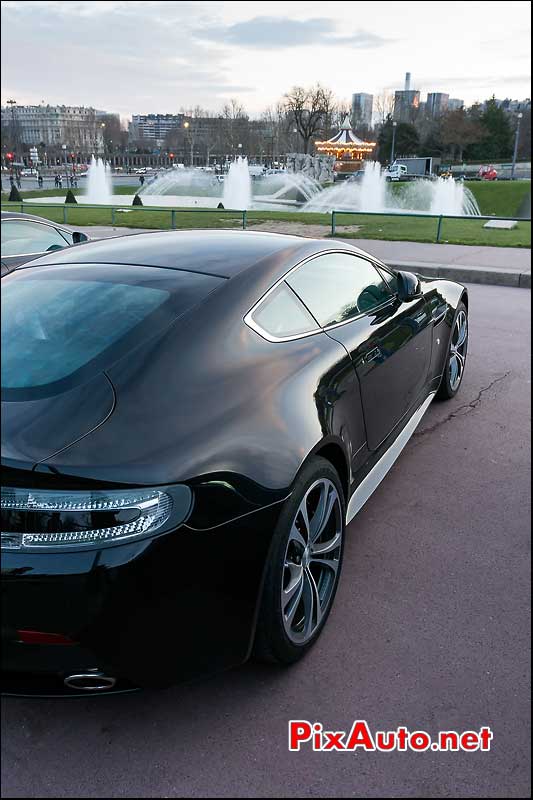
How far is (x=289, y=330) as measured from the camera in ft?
8.80

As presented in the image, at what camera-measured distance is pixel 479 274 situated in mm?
11383

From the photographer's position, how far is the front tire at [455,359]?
5.12 m

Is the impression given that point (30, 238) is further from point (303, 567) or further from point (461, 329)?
point (303, 567)

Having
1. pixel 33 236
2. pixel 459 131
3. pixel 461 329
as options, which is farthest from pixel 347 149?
pixel 461 329

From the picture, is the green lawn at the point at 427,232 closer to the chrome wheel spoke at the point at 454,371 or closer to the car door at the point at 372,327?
the chrome wheel spoke at the point at 454,371

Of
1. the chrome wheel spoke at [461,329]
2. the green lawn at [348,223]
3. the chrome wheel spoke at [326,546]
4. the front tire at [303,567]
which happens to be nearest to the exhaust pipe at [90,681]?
the front tire at [303,567]

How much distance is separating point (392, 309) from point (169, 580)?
7.82 feet

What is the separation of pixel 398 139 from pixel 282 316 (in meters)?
37.8

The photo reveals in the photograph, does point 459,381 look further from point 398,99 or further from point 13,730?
point 398,99

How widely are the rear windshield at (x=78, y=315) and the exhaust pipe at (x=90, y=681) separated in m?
0.80

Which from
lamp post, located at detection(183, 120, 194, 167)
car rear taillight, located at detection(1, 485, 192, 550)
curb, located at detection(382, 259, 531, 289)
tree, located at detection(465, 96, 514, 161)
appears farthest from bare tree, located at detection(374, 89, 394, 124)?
lamp post, located at detection(183, 120, 194, 167)

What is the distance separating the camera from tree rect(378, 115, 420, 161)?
35812mm

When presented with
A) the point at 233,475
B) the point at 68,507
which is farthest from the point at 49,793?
the point at 233,475

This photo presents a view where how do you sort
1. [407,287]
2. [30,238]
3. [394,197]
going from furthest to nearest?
[394,197], [30,238], [407,287]
